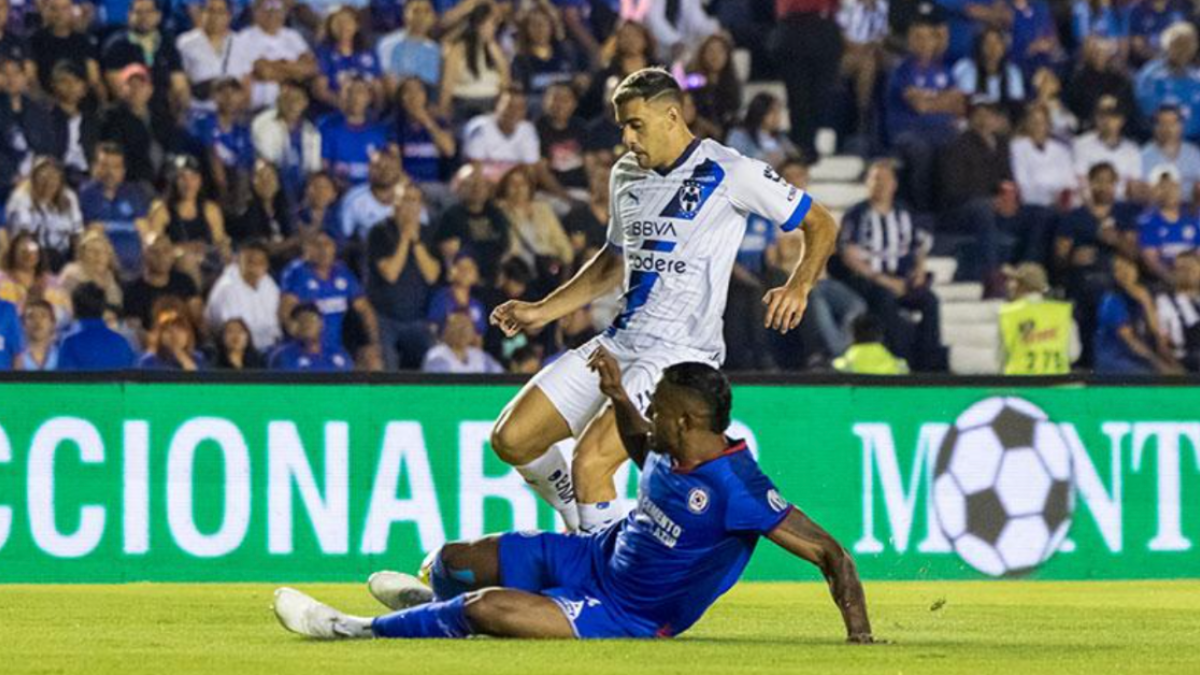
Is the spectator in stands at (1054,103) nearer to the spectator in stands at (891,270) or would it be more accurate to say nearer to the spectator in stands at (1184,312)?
the spectator in stands at (1184,312)

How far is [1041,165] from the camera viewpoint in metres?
20.9

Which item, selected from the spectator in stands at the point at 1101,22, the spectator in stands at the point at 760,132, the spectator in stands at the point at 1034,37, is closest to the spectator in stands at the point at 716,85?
the spectator in stands at the point at 760,132

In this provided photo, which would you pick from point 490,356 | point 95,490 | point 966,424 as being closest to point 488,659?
point 95,490

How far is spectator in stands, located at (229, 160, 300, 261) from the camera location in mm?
18547

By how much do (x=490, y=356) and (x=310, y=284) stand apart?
134cm

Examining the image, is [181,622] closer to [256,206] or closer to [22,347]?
[22,347]

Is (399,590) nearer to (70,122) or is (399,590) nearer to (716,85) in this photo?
(70,122)

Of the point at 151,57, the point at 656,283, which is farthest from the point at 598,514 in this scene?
the point at 151,57

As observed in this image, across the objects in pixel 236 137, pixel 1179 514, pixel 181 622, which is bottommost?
pixel 1179 514

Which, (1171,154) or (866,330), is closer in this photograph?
(866,330)

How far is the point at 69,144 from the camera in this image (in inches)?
734

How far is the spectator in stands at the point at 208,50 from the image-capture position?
1938cm

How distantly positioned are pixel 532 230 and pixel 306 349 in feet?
6.71

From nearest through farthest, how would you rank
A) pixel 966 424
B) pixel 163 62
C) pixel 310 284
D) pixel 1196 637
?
pixel 1196 637 < pixel 966 424 < pixel 310 284 < pixel 163 62
